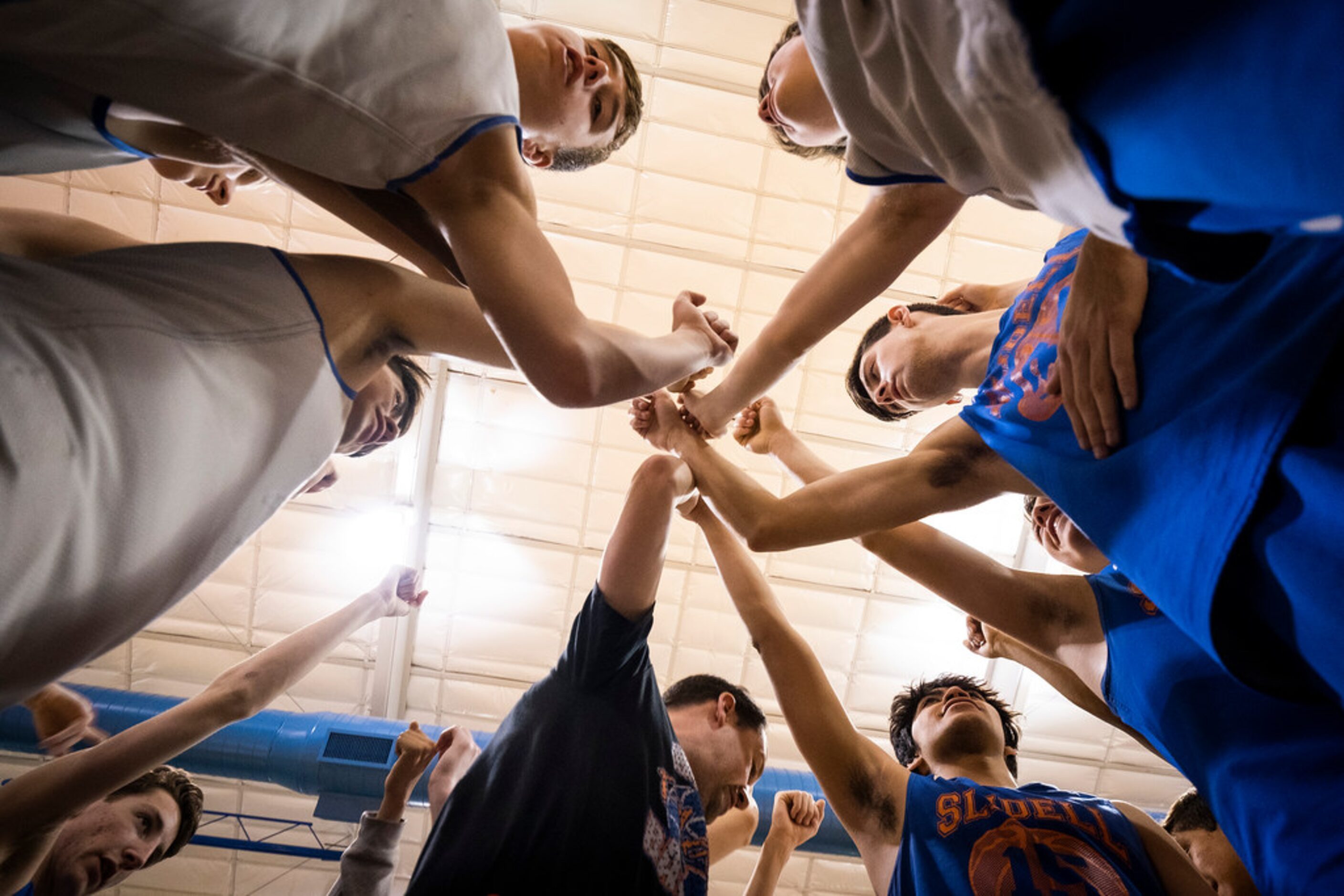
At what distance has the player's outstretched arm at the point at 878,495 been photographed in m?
1.98

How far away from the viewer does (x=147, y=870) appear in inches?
248

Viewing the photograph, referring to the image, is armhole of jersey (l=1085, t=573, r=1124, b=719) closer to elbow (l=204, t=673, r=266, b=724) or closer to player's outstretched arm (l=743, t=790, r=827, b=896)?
player's outstretched arm (l=743, t=790, r=827, b=896)

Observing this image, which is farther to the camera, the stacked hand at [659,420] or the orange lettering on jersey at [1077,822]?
the stacked hand at [659,420]

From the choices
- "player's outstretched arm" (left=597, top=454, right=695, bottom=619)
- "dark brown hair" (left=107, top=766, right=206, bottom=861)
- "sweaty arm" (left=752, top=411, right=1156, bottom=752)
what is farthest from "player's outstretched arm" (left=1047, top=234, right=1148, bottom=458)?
"dark brown hair" (left=107, top=766, right=206, bottom=861)

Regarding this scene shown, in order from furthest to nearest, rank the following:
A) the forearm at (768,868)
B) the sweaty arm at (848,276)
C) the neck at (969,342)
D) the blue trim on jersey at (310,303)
A: the forearm at (768,868) → the neck at (969,342) → the sweaty arm at (848,276) → the blue trim on jersey at (310,303)

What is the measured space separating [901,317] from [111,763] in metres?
3.30

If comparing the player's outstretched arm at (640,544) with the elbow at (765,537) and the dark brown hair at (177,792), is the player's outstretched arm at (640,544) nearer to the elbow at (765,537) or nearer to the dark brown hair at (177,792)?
the elbow at (765,537)

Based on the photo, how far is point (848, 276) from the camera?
6.55 ft

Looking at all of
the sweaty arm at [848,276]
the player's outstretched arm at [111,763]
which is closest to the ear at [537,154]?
the sweaty arm at [848,276]

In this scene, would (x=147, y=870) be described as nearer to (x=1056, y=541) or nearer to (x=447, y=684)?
(x=447, y=684)

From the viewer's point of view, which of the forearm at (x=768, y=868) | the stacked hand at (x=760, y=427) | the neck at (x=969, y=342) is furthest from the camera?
the forearm at (x=768, y=868)

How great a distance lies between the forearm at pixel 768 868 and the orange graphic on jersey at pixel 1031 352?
2690mm

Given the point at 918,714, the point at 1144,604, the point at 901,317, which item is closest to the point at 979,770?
the point at 918,714

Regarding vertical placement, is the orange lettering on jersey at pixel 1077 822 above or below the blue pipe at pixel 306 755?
above
